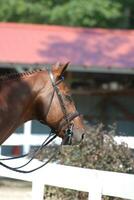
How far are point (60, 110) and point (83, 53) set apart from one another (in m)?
12.0

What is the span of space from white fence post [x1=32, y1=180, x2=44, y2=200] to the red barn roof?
9.26 meters

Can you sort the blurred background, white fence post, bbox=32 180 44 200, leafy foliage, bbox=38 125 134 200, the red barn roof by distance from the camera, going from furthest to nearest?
the red barn roof → the blurred background → leafy foliage, bbox=38 125 134 200 → white fence post, bbox=32 180 44 200

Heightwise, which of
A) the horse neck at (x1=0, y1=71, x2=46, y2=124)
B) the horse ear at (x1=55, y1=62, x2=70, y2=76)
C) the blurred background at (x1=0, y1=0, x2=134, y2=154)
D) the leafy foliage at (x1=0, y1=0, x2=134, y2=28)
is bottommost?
the horse neck at (x1=0, y1=71, x2=46, y2=124)

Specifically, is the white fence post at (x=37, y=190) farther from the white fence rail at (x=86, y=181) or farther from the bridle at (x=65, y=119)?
the bridle at (x=65, y=119)

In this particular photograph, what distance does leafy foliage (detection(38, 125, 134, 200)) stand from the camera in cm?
A: 798

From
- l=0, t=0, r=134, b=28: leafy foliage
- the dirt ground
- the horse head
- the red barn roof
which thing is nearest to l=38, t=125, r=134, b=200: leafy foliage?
the dirt ground

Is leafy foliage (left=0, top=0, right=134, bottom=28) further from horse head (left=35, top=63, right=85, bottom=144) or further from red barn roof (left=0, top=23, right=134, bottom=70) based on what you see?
horse head (left=35, top=63, right=85, bottom=144)

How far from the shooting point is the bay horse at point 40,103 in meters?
5.79

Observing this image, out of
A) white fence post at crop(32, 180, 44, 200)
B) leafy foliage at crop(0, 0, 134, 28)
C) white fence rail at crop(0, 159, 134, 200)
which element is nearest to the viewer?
white fence rail at crop(0, 159, 134, 200)

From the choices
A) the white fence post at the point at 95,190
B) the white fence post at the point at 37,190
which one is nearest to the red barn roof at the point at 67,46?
the white fence post at the point at 37,190

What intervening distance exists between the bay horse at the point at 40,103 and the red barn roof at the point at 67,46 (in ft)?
33.4

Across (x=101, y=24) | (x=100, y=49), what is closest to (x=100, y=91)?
(x=100, y=49)

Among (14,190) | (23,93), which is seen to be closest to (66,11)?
(14,190)

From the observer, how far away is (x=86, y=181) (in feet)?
21.0
